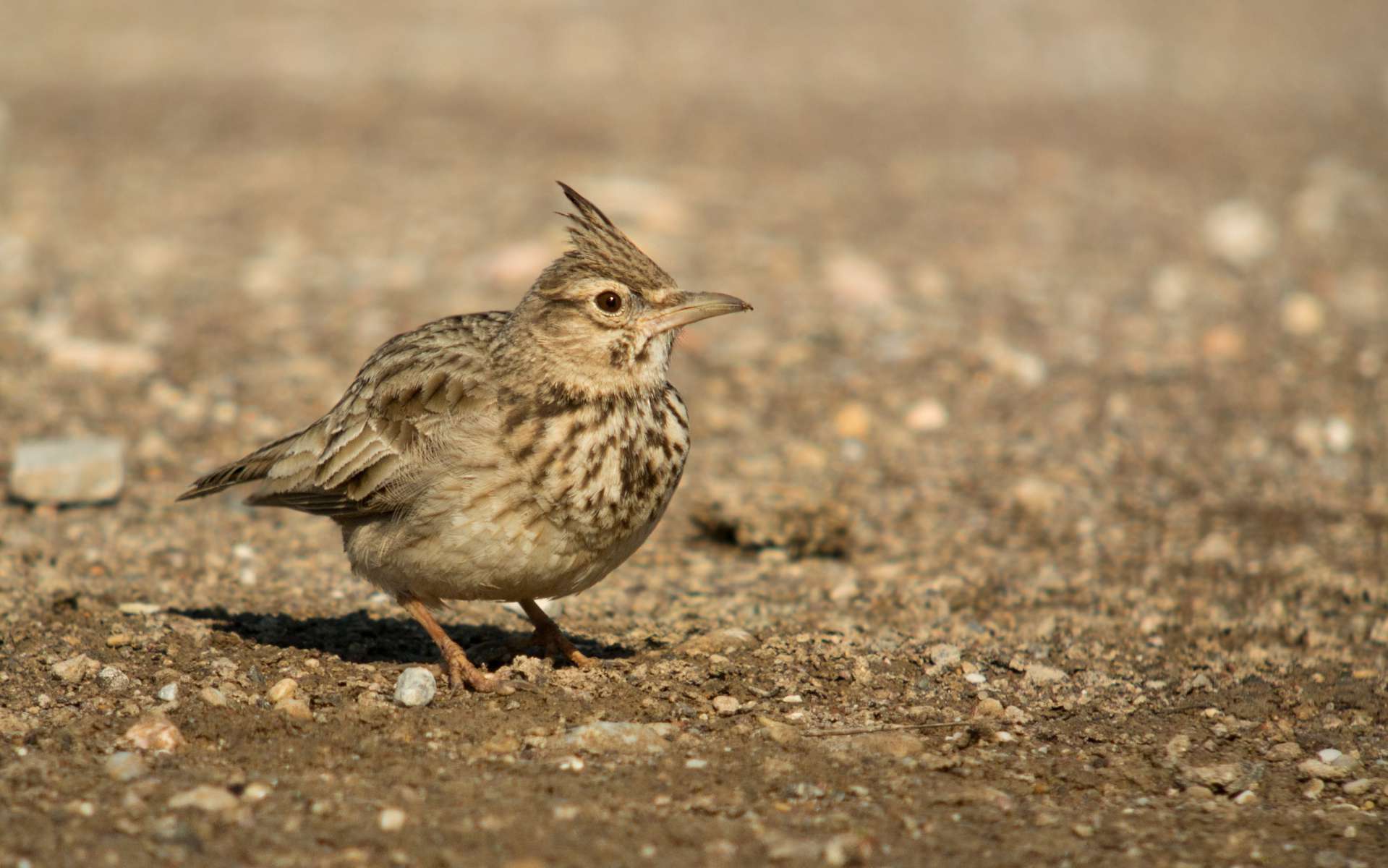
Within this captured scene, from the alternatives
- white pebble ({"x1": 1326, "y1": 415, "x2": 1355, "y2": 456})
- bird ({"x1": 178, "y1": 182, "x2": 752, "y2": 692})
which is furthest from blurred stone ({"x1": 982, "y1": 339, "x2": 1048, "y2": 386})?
bird ({"x1": 178, "y1": 182, "x2": 752, "y2": 692})

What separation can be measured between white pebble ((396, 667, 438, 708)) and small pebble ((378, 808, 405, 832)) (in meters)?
0.89

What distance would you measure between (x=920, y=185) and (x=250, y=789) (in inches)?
388

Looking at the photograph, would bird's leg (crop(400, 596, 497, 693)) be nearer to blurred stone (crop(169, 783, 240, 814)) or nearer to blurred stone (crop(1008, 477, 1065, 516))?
blurred stone (crop(169, 783, 240, 814))

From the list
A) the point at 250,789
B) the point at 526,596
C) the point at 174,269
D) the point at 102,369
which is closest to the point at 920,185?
the point at 174,269

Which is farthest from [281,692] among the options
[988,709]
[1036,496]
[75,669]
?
[1036,496]

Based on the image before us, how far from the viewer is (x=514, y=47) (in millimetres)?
18156

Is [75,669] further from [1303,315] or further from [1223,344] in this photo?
[1303,315]

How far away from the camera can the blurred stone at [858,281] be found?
10578 mm

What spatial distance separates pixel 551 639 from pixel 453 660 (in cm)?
45

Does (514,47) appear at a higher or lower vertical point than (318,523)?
higher

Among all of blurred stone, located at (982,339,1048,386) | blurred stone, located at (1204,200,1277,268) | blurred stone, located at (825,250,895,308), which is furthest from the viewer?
blurred stone, located at (1204,200,1277,268)

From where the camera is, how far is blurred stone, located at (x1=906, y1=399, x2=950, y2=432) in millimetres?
9070

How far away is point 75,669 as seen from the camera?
543 cm

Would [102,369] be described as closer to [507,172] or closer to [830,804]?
[507,172]
